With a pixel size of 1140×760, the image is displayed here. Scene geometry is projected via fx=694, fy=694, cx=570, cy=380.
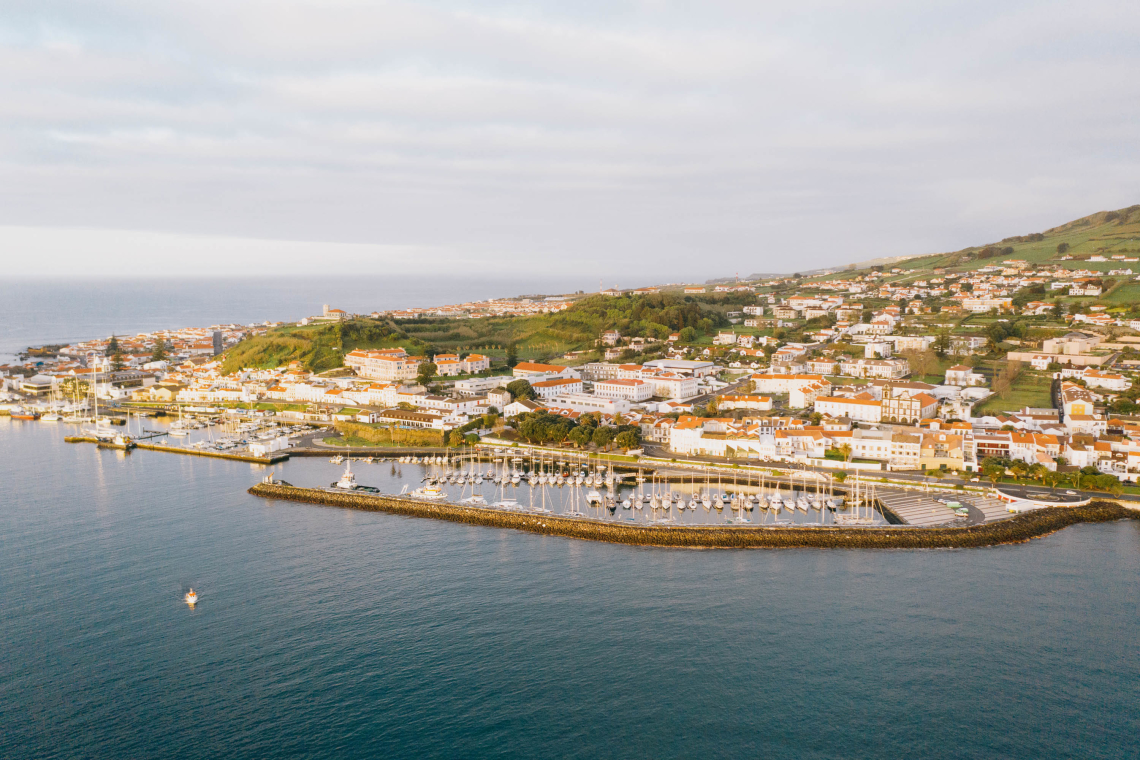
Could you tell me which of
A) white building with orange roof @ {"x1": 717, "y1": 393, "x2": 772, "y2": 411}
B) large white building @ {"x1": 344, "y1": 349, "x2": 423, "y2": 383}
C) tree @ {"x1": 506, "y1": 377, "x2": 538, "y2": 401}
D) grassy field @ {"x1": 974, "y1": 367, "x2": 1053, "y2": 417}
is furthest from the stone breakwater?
large white building @ {"x1": 344, "y1": 349, "x2": 423, "y2": 383}

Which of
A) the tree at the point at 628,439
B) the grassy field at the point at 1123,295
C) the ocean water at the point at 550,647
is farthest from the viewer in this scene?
the grassy field at the point at 1123,295

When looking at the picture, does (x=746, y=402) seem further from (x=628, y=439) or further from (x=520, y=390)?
(x=520, y=390)

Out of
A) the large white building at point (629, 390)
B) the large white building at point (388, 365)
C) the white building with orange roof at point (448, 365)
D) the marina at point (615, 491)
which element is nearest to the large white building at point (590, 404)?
the large white building at point (629, 390)

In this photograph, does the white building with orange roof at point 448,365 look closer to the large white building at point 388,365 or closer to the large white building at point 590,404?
the large white building at point 388,365

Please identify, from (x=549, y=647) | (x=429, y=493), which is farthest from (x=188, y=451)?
(x=549, y=647)

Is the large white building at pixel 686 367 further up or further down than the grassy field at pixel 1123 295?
further down

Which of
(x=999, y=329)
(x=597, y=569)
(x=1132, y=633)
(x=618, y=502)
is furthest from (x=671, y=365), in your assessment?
(x=1132, y=633)

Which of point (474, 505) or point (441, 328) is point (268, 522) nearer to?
point (474, 505)
